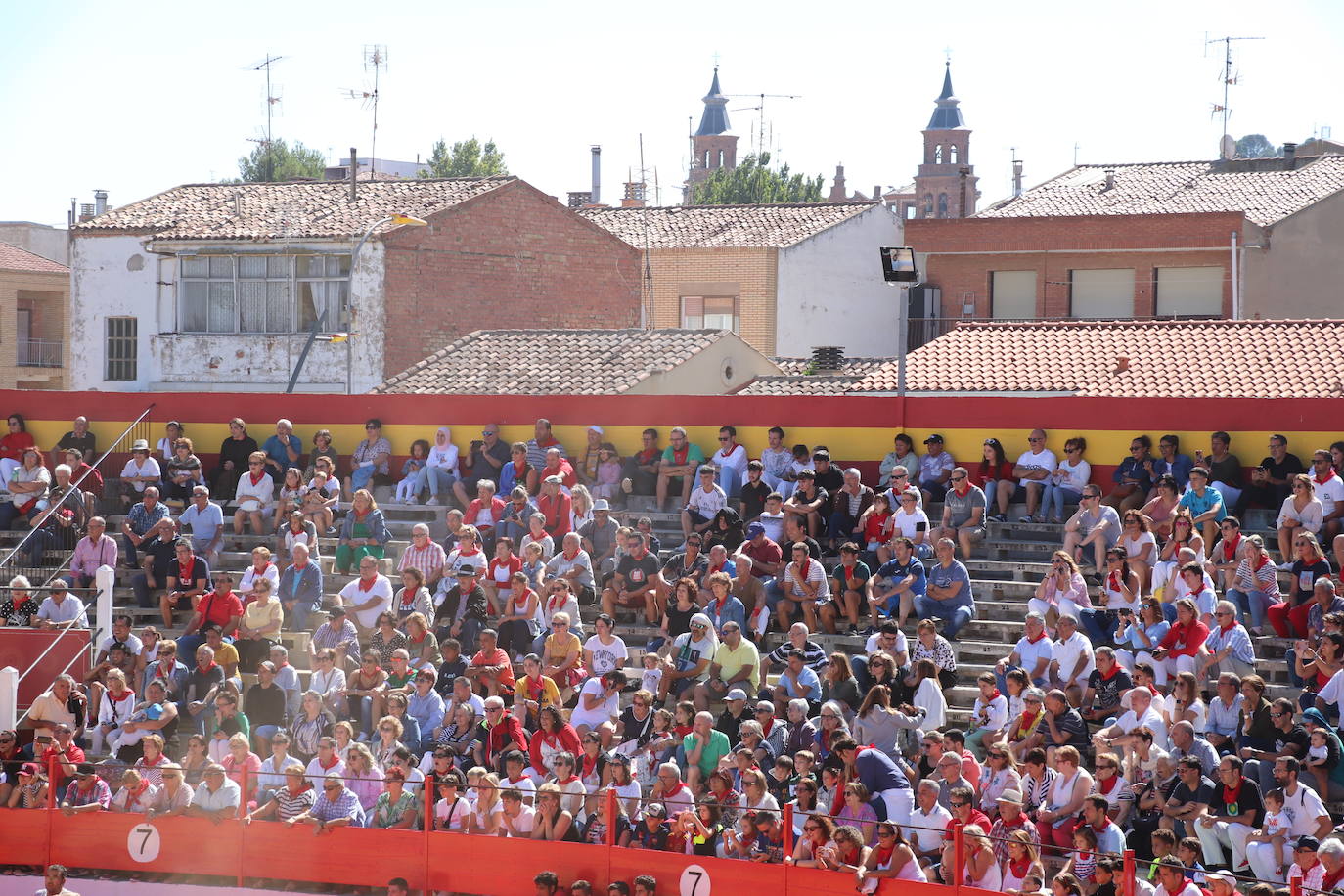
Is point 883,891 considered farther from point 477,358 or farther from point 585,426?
point 477,358

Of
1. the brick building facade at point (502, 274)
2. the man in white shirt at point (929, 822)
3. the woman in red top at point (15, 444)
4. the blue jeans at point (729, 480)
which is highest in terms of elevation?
the brick building facade at point (502, 274)

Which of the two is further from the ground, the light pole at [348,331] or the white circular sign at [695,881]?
the light pole at [348,331]

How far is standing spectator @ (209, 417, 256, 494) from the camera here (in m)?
20.5

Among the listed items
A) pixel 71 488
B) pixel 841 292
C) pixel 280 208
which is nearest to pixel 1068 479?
pixel 71 488

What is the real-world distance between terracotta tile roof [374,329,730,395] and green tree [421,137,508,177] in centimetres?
4994

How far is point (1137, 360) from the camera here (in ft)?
93.1

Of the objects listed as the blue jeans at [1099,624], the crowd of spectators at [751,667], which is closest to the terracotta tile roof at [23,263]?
the crowd of spectators at [751,667]

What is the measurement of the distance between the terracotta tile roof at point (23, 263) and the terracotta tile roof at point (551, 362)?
2170cm

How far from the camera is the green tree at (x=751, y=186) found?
77750 mm

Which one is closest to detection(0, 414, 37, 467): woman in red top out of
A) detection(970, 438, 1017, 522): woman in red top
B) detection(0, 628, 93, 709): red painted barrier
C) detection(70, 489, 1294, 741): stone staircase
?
detection(70, 489, 1294, 741): stone staircase

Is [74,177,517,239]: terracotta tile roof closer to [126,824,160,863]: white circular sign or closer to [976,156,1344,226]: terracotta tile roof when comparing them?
[976,156,1344,226]: terracotta tile roof

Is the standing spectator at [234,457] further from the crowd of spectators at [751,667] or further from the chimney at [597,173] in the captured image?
the chimney at [597,173]

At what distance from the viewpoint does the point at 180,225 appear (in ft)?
122

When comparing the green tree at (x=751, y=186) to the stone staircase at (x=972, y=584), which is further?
the green tree at (x=751, y=186)
